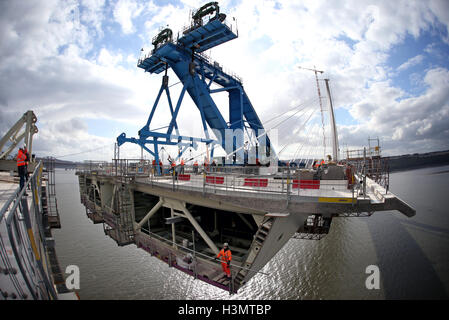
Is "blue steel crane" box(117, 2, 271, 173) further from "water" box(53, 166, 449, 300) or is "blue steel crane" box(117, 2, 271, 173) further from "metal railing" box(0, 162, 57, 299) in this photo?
"metal railing" box(0, 162, 57, 299)

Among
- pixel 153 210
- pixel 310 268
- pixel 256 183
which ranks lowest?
pixel 310 268

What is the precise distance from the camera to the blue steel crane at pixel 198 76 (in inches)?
706

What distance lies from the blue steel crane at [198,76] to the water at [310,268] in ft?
29.2

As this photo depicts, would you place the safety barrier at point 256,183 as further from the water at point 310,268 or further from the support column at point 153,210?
the water at point 310,268

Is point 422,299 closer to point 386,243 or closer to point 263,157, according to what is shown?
point 386,243

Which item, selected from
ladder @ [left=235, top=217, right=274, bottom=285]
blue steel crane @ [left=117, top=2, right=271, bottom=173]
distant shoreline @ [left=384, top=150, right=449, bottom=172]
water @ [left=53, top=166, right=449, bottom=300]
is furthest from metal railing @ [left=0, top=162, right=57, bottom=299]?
distant shoreline @ [left=384, top=150, right=449, bottom=172]

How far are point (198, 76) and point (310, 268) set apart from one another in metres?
18.9

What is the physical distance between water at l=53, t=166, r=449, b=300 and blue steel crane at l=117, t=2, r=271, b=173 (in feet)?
29.2

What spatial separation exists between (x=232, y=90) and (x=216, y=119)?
230 inches

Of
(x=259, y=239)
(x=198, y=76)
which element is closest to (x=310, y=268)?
(x=259, y=239)

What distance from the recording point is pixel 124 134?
16.5 metres

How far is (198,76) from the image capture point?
66.0ft

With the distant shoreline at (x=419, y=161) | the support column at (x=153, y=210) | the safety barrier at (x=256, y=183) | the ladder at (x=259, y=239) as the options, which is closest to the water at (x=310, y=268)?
the support column at (x=153, y=210)

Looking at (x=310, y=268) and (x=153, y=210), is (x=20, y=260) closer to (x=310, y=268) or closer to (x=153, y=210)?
(x=153, y=210)
